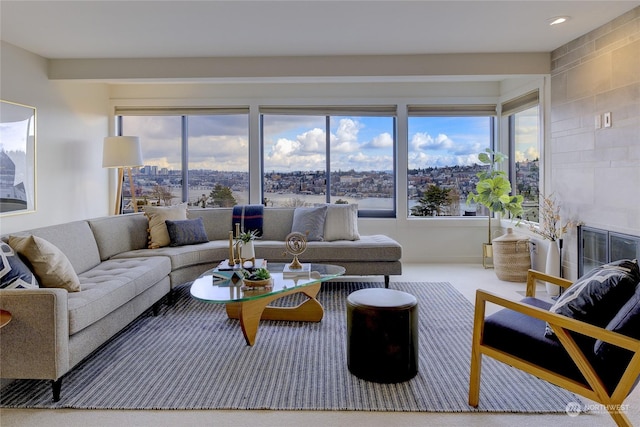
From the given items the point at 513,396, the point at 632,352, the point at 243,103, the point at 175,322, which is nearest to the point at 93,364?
the point at 175,322

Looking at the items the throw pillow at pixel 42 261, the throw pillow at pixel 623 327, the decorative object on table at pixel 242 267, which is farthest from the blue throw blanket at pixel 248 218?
the throw pillow at pixel 623 327

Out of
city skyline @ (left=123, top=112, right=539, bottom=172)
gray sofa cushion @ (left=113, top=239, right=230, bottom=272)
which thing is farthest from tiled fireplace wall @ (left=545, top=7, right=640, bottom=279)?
gray sofa cushion @ (left=113, top=239, right=230, bottom=272)

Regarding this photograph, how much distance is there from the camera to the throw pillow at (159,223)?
4289 millimetres

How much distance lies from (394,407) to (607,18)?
3568 mm

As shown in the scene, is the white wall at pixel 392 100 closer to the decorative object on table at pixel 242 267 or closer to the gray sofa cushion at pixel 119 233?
the gray sofa cushion at pixel 119 233

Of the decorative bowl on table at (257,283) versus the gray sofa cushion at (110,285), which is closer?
the gray sofa cushion at (110,285)

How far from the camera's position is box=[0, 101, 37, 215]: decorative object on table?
150 inches

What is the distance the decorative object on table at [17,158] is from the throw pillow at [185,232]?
1.38 meters

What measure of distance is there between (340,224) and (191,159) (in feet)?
Result: 8.43

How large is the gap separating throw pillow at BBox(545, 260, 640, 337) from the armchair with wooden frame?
73 millimetres

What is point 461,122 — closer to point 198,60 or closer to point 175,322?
point 198,60

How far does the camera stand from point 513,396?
7.11 feet

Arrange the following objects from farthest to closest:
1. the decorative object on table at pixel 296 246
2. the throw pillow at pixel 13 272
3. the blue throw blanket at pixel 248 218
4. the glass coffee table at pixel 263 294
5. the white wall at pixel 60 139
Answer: the blue throw blanket at pixel 248 218 → the white wall at pixel 60 139 → the decorative object on table at pixel 296 246 → the glass coffee table at pixel 263 294 → the throw pillow at pixel 13 272

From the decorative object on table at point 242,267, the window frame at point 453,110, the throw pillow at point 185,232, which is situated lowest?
the decorative object on table at point 242,267
